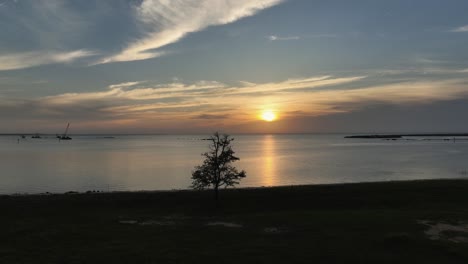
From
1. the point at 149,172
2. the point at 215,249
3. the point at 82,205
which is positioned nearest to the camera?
the point at 215,249

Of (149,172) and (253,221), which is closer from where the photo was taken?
(253,221)

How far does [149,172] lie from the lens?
86312mm

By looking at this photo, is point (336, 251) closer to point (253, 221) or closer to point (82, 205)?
point (253, 221)

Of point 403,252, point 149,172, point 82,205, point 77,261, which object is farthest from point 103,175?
point 403,252

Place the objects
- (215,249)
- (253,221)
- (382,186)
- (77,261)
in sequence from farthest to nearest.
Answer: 1. (382,186)
2. (253,221)
3. (215,249)
4. (77,261)

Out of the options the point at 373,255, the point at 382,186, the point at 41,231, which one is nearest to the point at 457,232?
the point at 373,255

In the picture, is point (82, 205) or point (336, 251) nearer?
point (336, 251)

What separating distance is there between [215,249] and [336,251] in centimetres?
559

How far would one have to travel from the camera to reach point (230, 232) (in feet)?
73.5

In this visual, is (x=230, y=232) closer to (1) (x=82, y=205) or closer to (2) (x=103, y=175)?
(1) (x=82, y=205)

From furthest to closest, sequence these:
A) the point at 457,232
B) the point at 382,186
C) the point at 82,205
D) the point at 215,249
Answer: the point at 382,186
the point at 82,205
the point at 457,232
the point at 215,249

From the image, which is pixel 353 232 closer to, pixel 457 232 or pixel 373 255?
pixel 373 255

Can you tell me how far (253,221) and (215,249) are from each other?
7.91 meters

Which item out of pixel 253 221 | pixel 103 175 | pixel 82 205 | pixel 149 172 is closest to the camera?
pixel 253 221
